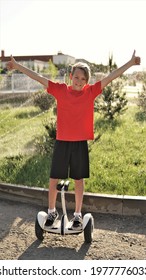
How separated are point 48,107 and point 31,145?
21.3ft

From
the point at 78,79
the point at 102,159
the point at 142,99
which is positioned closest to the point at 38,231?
the point at 78,79

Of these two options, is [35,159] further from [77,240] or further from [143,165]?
[77,240]

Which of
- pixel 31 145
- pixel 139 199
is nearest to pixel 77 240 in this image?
pixel 139 199

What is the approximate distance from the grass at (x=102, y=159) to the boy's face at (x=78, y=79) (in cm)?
169

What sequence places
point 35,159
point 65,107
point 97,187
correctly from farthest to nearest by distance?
point 35,159 → point 97,187 → point 65,107

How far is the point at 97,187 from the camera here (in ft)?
17.5

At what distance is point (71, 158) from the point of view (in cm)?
403

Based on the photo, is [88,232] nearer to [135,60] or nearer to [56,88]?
[56,88]

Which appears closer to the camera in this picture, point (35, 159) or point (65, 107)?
point (65, 107)

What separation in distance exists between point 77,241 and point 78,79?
1555 mm

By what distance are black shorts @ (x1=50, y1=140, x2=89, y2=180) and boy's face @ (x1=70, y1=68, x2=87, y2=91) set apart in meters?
0.53

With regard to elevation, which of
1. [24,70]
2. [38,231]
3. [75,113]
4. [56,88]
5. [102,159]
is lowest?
[38,231]

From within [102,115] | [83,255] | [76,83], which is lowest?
[83,255]

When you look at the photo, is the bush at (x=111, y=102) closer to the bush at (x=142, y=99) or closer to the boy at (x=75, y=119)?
the bush at (x=142, y=99)
